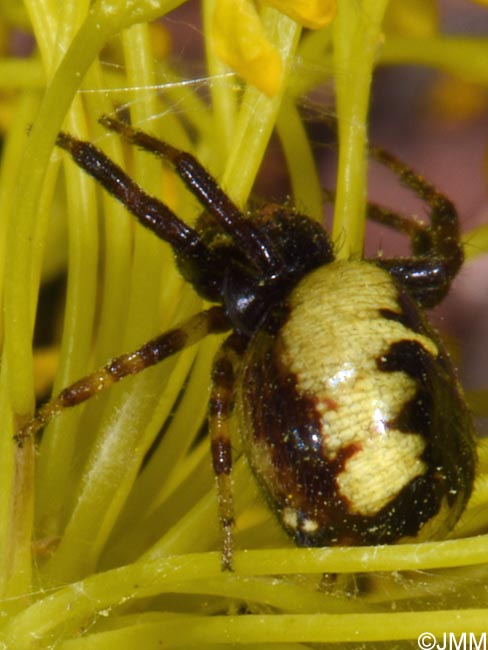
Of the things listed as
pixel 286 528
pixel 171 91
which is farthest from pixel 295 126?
pixel 286 528

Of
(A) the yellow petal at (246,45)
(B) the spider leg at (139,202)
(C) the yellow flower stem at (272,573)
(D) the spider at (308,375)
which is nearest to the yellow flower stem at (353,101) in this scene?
(D) the spider at (308,375)

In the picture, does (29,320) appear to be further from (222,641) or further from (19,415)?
(222,641)

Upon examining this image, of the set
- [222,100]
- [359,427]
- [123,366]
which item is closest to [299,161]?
[222,100]

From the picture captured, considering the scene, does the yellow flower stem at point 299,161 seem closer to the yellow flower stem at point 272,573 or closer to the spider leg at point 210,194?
the spider leg at point 210,194

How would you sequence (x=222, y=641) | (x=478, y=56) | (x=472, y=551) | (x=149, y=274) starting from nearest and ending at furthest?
(x=472, y=551) < (x=222, y=641) < (x=149, y=274) < (x=478, y=56)

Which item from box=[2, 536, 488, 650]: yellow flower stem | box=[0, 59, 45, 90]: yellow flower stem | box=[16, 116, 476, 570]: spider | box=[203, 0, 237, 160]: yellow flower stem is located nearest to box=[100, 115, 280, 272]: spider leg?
box=[16, 116, 476, 570]: spider

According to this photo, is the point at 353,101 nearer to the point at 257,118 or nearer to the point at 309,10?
the point at 257,118

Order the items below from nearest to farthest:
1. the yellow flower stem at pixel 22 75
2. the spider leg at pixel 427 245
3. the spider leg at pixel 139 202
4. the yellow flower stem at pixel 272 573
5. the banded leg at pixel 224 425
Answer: the yellow flower stem at pixel 272 573
the banded leg at pixel 224 425
the spider leg at pixel 139 202
the spider leg at pixel 427 245
the yellow flower stem at pixel 22 75
